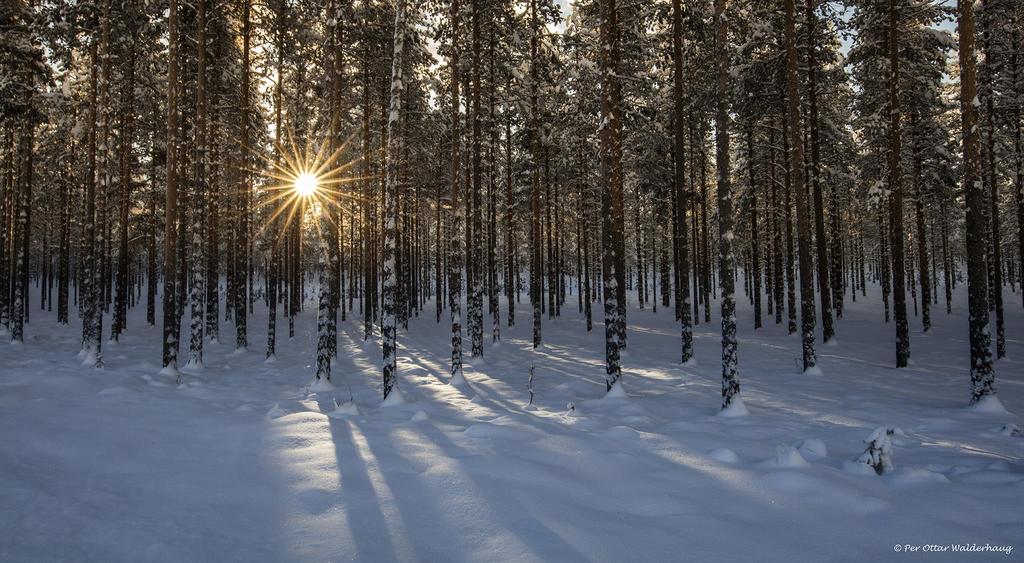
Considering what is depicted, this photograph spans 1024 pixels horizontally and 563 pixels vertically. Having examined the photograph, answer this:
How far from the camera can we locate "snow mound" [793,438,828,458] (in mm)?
6242

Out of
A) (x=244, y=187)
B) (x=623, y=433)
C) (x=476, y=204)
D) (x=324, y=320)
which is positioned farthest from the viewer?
(x=244, y=187)

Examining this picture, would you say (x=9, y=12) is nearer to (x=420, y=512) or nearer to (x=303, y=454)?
(x=303, y=454)

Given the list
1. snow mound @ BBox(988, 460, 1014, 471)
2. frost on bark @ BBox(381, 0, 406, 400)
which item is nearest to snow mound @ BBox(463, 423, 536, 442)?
frost on bark @ BBox(381, 0, 406, 400)

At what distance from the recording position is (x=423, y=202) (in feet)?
119

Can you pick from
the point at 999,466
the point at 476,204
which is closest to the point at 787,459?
the point at 999,466

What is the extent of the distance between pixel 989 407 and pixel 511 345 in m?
15.2

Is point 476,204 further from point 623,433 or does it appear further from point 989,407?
point 989,407

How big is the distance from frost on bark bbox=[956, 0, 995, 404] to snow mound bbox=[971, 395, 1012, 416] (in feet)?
0.37

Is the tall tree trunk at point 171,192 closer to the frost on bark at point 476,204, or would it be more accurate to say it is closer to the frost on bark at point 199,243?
the frost on bark at point 199,243

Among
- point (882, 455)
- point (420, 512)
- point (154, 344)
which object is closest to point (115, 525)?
point (420, 512)

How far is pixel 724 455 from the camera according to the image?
20.1 ft

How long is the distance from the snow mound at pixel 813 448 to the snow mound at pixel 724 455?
0.95 metres

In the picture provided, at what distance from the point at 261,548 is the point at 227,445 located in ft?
9.26

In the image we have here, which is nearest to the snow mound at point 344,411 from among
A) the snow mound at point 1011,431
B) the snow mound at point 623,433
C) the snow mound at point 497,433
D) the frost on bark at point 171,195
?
the snow mound at point 497,433
